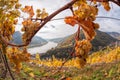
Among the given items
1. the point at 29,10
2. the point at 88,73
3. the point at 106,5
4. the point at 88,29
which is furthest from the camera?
the point at 88,73

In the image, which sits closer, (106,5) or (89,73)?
(106,5)

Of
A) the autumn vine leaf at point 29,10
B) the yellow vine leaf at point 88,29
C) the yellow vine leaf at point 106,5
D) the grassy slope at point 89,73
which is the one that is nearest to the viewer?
the yellow vine leaf at point 88,29

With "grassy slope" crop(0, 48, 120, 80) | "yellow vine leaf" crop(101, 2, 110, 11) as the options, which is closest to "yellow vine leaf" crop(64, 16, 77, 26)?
"yellow vine leaf" crop(101, 2, 110, 11)

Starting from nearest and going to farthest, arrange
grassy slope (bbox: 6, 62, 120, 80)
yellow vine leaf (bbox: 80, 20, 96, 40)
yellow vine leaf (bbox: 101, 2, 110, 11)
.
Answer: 1. yellow vine leaf (bbox: 80, 20, 96, 40)
2. yellow vine leaf (bbox: 101, 2, 110, 11)
3. grassy slope (bbox: 6, 62, 120, 80)

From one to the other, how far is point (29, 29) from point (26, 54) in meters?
0.32

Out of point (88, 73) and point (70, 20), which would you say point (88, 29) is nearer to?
point (70, 20)

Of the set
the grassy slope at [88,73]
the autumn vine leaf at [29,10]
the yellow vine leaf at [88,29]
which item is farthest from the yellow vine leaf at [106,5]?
the grassy slope at [88,73]

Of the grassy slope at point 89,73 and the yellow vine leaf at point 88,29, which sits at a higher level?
the yellow vine leaf at point 88,29

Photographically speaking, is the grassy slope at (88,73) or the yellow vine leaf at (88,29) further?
the grassy slope at (88,73)

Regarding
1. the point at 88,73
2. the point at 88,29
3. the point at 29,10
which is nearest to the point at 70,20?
the point at 88,29

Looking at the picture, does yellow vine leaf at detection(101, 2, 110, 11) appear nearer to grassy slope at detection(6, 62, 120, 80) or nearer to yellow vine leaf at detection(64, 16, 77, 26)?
yellow vine leaf at detection(64, 16, 77, 26)

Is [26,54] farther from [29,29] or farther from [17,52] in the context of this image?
[29,29]

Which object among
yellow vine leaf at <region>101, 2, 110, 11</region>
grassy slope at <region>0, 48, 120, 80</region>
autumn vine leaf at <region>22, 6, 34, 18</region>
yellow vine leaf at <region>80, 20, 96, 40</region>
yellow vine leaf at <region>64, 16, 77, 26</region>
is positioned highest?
yellow vine leaf at <region>101, 2, 110, 11</region>

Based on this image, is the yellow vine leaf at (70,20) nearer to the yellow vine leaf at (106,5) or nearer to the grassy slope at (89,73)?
the yellow vine leaf at (106,5)
